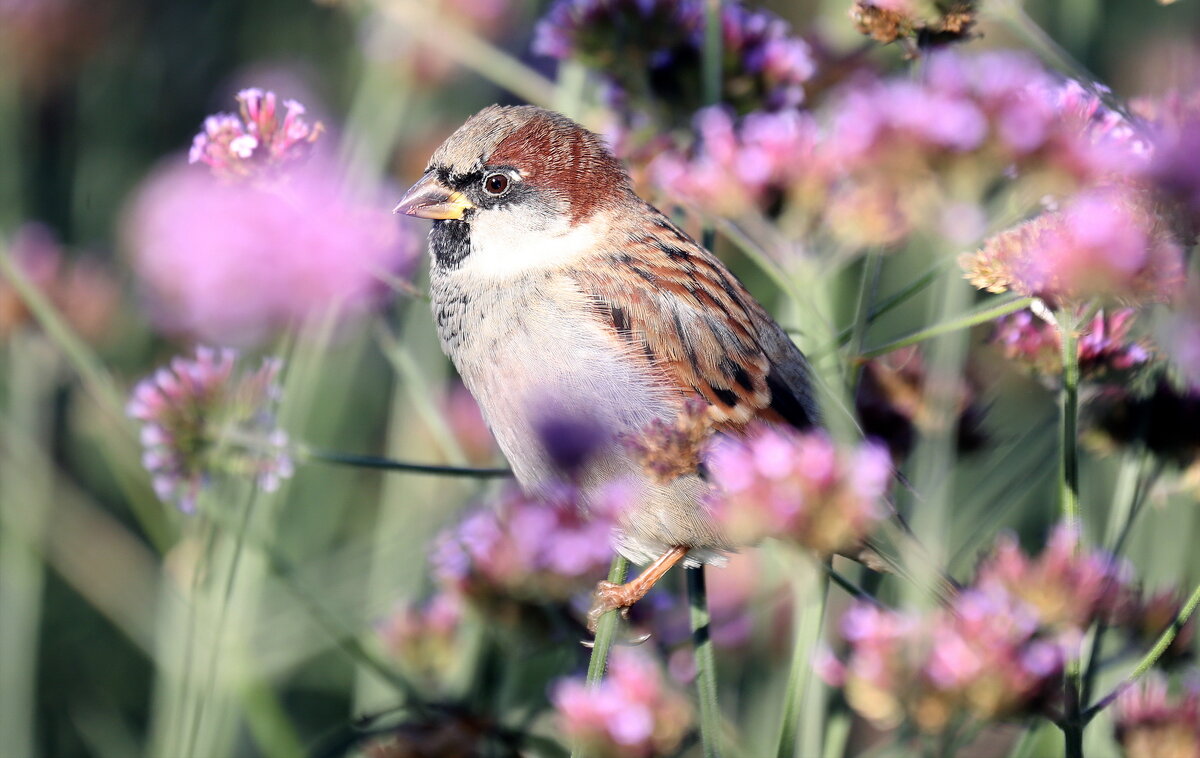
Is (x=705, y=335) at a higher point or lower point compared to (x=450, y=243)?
lower

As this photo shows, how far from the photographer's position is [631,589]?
239 centimetres

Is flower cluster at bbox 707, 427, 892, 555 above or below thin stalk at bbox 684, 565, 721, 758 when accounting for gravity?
above

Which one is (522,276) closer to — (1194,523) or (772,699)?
(772,699)

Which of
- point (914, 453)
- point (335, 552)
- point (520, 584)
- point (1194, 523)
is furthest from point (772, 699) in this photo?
point (335, 552)

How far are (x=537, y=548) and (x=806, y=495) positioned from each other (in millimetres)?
624

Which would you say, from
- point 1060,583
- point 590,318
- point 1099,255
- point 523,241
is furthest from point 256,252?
point 1060,583

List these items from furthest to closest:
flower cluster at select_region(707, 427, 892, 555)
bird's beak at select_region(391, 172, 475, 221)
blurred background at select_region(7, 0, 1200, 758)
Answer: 1. bird's beak at select_region(391, 172, 475, 221)
2. blurred background at select_region(7, 0, 1200, 758)
3. flower cluster at select_region(707, 427, 892, 555)

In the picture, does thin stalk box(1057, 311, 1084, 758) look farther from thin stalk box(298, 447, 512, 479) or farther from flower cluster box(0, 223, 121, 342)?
flower cluster box(0, 223, 121, 342)

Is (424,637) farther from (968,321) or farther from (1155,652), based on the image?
(1155,652)

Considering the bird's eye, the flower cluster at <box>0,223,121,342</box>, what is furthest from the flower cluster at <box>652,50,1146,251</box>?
the flower cluster at <box>0,223,121,342</box>

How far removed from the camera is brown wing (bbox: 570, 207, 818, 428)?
2.44 m

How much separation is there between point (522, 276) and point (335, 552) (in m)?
1.71

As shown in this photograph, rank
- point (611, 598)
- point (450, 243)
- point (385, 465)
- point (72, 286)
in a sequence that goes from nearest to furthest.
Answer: point (385, 465), point (611, 598), point (450, 243), point (72, 286)

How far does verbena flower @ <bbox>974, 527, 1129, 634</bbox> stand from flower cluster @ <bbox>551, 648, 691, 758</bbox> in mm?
471
